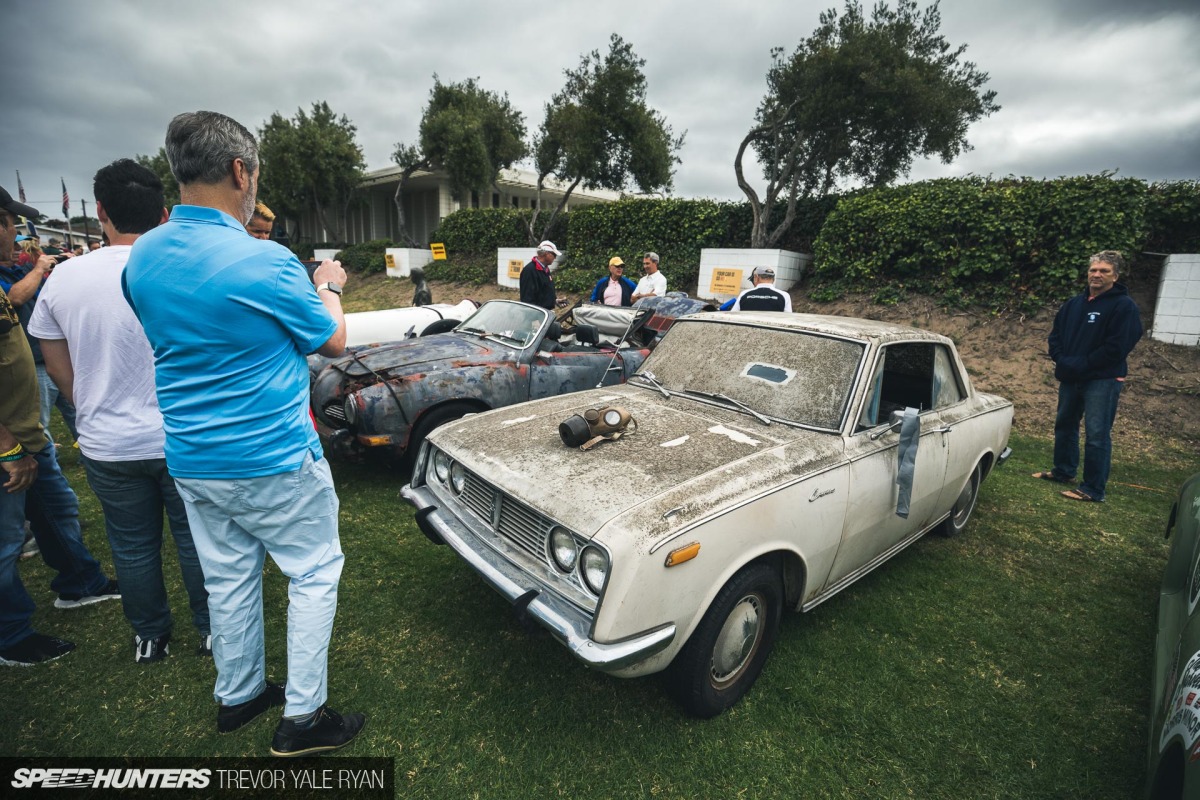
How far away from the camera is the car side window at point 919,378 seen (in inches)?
142

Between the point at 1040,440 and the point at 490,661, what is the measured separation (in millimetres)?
7677

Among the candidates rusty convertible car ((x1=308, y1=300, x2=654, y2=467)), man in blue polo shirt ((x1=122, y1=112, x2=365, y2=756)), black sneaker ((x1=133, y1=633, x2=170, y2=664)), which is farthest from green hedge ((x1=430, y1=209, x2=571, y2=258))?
man in blue polo shirt ((x1=122, y1=112, x2=365, y2=756))

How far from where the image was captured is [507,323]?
18.1 feet

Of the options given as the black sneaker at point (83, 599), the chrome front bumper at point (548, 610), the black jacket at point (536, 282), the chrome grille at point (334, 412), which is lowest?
the black sneaker at point (83, 599)

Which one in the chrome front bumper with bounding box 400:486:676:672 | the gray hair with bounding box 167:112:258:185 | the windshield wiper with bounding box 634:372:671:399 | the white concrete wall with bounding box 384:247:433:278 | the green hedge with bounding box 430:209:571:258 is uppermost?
the green hedge with bounding box 430:209:571:258

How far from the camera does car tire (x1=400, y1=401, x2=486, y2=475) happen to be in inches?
175

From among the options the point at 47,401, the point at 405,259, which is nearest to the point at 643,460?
the point at 47,401

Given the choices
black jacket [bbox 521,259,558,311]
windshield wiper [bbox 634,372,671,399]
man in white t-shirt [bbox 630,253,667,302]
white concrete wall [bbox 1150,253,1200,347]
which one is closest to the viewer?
windshield wiper [bbox 634,372,671,399]

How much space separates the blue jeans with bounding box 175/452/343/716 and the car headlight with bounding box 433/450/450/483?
0.95 metres

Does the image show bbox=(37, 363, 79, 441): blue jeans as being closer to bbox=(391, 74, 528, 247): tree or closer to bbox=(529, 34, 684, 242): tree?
bbox=(529, 34, 684, 242): tree

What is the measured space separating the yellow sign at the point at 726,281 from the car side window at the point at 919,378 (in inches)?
324

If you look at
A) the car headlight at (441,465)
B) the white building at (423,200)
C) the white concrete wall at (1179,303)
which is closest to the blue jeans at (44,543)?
the car headlight at (441,465)

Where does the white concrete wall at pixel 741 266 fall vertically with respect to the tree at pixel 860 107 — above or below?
below

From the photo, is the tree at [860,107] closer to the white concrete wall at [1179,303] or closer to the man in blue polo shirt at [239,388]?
the white concrete wall at [1179,303]
